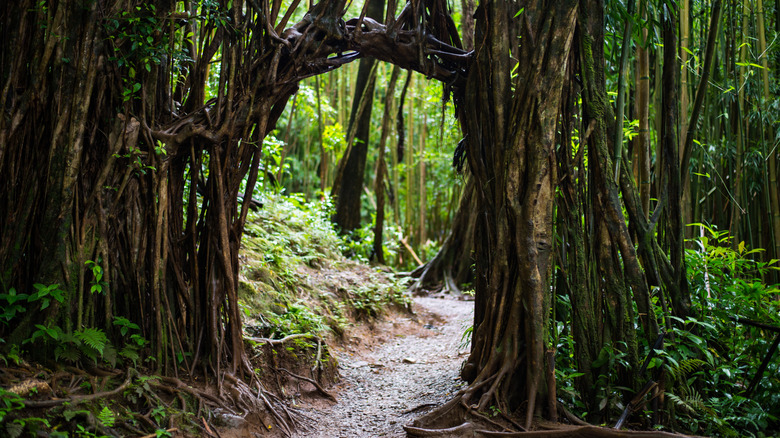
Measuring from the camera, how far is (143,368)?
2.96 meters

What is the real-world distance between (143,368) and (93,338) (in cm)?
39

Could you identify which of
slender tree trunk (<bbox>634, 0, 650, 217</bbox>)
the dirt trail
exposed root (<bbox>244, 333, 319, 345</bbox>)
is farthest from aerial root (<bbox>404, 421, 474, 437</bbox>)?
slender tree trunk (<bbox>634, 0, 650, 217</bbox>)

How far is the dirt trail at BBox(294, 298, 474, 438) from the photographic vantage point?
3521mm

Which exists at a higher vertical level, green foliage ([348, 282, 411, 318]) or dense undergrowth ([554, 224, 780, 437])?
dense undergrowth ([554, 224, 780, 437])

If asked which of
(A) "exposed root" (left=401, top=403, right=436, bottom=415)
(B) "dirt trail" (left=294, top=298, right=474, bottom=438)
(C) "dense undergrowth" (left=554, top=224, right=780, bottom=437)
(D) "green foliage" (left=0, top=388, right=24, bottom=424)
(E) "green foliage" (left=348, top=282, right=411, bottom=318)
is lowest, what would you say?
(B) "dirt trail" (left=294, top=298, right=474, bottom=438)

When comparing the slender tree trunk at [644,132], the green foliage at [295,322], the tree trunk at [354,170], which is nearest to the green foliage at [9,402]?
the green foliage at [295,322]

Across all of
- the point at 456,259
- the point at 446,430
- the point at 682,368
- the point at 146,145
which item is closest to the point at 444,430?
the point at 446,430

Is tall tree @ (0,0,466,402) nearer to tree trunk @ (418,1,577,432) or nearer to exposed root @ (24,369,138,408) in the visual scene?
exposed root @ (24,369,138,408)

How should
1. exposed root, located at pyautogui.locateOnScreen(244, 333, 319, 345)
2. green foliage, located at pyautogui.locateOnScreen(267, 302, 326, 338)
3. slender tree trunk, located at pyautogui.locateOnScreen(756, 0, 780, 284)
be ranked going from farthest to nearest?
green foliage, located at pyautogui.locateOnScreen(267, 302, 326, 338), slender tree trunk, located at pyautogui.locateOnScreen(756, 0, 780, 284), exposed root, located at pyautogui.locateOnScreen(244, 333, 319, 345)

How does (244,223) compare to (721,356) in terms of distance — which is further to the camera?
(244,223)

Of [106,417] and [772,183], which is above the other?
[772,183]

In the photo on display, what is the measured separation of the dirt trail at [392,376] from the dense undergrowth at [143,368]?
262mm

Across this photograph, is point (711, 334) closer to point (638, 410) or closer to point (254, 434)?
point (638, 410)

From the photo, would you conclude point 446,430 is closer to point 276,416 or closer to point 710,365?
point 276,416
